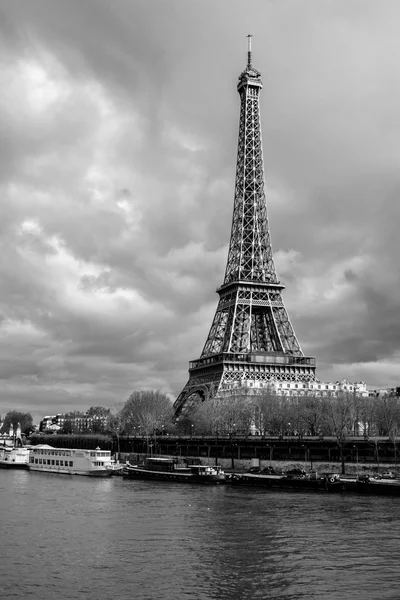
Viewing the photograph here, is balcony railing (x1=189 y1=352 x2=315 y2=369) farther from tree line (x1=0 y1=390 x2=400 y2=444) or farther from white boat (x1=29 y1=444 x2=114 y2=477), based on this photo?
white boat (x1=29 y1=444 x2=114 y2=477)

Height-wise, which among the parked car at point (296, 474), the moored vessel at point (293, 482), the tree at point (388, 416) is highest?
the tree at point (388, 416)

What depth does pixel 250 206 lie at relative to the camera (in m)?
180

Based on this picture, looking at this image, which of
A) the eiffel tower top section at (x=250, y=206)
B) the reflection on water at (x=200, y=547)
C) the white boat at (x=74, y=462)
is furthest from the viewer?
the eiffel tower top section at (x=250, y=206)

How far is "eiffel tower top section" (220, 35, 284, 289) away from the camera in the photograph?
17225 centimetres

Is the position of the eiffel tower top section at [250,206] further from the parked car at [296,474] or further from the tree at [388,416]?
the parked car at [296,474]

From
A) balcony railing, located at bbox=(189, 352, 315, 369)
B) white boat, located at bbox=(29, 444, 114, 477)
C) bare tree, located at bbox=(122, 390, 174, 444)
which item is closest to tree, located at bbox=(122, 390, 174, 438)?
bare tree, located at bbox=(122, 390, 174, 444)

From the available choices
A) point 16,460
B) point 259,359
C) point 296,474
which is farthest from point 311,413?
point 16,460

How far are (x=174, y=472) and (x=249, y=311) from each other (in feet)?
234

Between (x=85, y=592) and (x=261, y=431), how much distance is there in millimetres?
105921

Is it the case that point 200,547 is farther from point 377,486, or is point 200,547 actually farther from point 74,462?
Answer: point 74,462

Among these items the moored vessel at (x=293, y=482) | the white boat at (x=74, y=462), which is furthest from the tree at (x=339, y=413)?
the white boat at (x=74, y=462)

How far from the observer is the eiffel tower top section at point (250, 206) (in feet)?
565

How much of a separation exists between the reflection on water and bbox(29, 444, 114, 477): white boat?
1307 inches

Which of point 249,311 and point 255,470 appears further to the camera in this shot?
point 249,311
